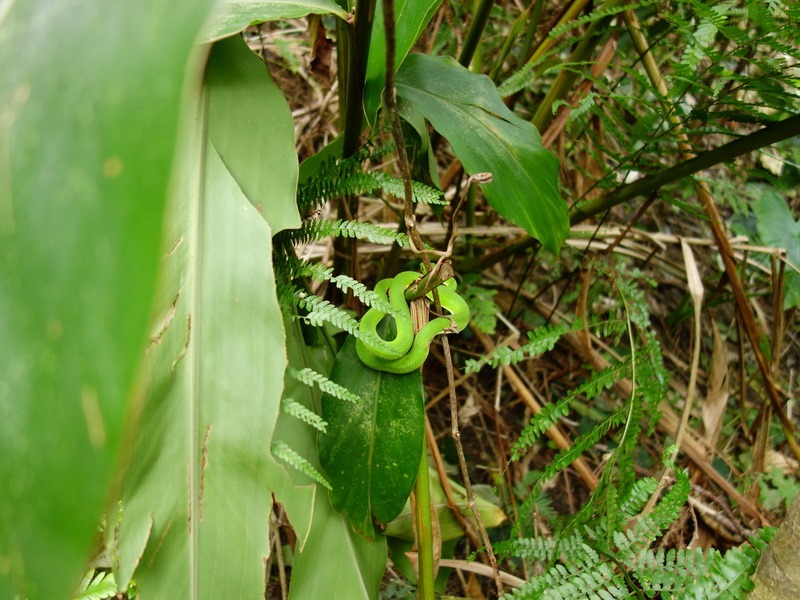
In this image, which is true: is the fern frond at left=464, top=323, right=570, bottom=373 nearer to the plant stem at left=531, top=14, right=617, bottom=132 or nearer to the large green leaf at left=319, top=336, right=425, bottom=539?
the large green leaf at left=319, top=336, right=425, bottom=539

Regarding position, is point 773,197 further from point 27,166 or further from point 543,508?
point 27,166

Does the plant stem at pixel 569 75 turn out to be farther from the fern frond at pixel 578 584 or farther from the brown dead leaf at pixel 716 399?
the fern frond at pixel 578 584

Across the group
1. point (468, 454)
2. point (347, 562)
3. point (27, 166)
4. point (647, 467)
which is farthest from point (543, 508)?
point (27, 166)

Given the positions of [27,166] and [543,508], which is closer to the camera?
[27,166]

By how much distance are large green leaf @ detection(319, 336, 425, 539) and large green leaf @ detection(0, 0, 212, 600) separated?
67 centimetres

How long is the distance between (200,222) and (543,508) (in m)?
1.46

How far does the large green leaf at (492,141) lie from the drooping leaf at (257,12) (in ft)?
0.97

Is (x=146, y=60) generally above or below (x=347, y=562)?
above

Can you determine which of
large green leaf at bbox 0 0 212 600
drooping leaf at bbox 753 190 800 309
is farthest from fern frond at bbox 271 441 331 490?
drooping leaf at bbox 753 190 800 309

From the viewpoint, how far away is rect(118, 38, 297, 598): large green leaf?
0.79 m

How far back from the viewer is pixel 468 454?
77.4 inches

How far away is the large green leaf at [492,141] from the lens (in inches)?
42.6

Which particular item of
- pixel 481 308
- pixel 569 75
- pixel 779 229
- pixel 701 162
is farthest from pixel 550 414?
pixel 779 229

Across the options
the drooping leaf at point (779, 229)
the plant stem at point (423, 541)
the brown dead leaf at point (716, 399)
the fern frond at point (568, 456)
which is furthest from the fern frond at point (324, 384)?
the drooping leaf at point (779, 229)
